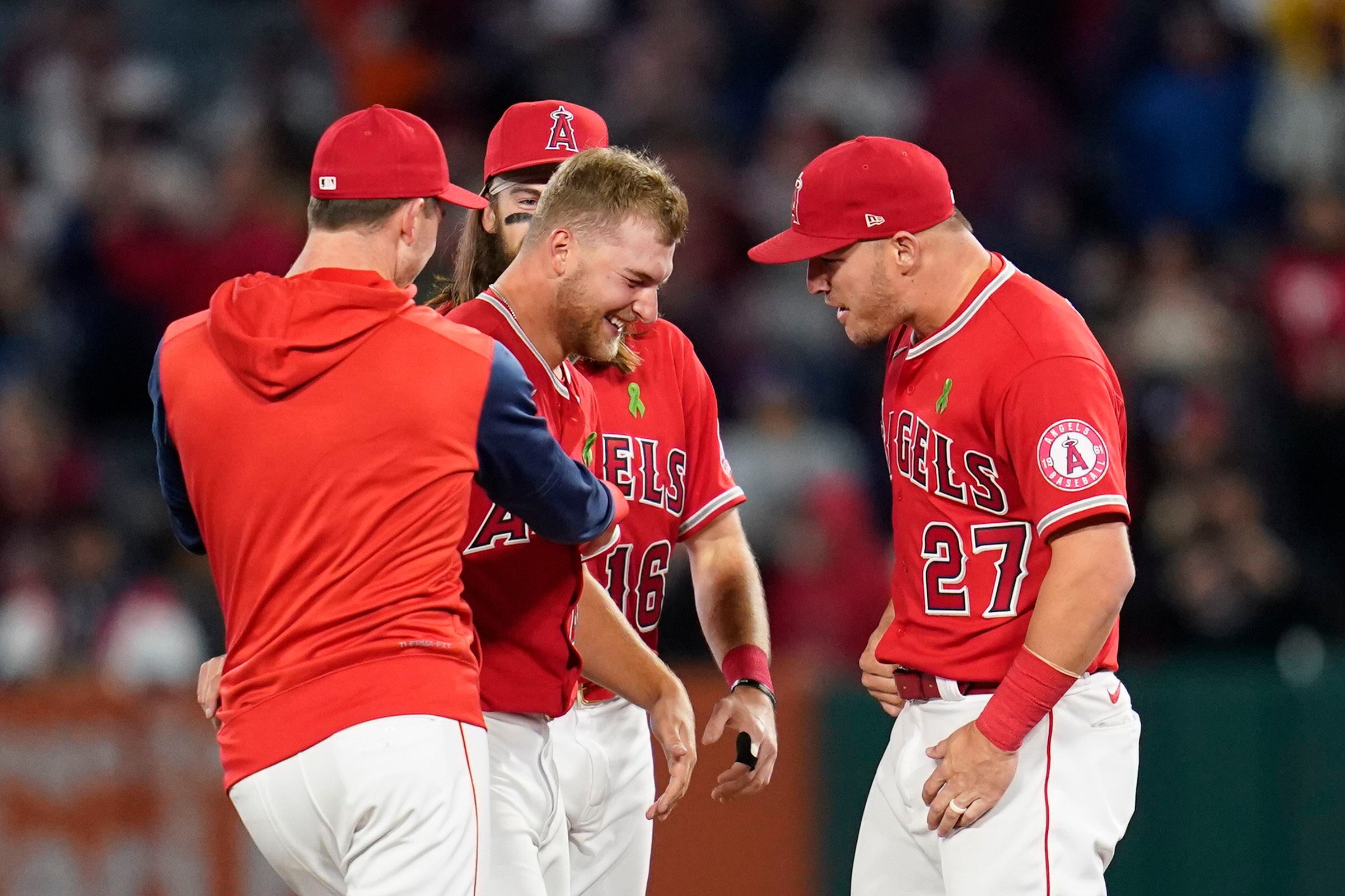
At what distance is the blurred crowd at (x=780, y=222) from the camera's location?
25.8 ft

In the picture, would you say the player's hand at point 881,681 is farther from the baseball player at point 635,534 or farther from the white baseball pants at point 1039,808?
the baseball player at point 635,534

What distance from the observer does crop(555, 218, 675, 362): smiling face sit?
3.68 metres

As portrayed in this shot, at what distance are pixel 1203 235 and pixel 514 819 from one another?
705 cm

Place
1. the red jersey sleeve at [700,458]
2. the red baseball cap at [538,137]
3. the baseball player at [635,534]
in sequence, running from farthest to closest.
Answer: the red jersey sleeve at [700,458] → the red baseball cap at [538,137] → the baseball player at [635,534]

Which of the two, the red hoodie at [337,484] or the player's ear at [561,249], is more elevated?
the player's ear at [561,249]

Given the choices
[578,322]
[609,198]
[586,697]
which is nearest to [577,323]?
[578,322]

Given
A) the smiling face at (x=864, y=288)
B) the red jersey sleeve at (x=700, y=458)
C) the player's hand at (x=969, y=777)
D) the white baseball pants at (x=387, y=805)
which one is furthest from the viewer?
the red jersey sleeve at (x=700, y=458)

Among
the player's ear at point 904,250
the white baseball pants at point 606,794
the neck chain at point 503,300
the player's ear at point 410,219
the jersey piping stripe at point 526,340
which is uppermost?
the player's ear at point 410,219

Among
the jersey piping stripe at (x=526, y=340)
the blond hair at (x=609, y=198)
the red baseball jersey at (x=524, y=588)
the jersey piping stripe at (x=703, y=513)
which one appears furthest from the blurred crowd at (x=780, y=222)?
the blond hair at (x=609, y=198)

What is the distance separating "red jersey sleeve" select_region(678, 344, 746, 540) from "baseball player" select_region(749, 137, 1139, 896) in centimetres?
57

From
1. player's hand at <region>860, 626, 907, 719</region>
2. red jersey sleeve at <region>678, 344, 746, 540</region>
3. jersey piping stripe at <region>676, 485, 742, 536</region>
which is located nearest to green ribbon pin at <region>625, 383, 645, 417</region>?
red jersey sleeve at <region>678, 344, 746, 540</region>

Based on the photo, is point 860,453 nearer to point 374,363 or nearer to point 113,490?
point 113,490

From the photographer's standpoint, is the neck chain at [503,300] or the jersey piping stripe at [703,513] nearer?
the neck chain at [503,300]

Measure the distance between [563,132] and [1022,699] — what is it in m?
1.70
